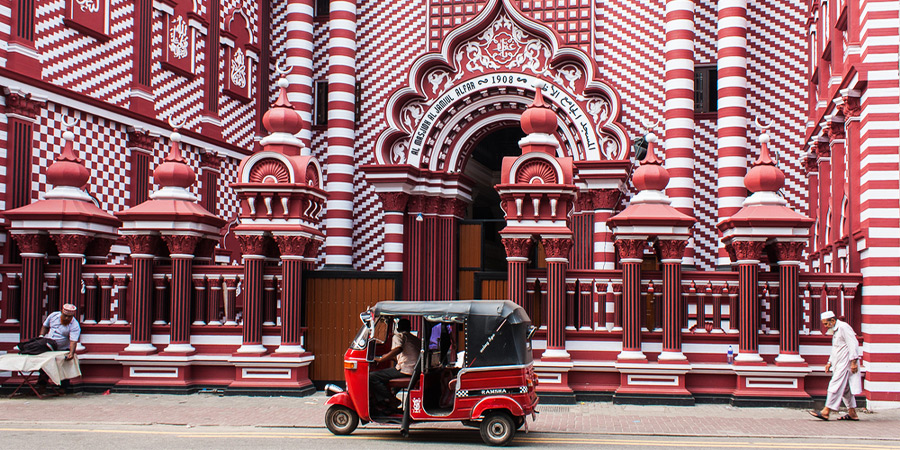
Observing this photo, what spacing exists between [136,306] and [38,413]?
2839 mm

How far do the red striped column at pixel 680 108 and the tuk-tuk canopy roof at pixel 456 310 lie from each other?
9860 millimetres

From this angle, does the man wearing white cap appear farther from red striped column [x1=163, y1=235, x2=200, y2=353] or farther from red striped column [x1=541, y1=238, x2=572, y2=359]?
red striped column [x1=163, y1=235, x2=200, y2=353]

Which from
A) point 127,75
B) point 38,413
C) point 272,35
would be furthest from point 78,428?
point 272,35

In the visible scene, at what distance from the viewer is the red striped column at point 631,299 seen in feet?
49.8

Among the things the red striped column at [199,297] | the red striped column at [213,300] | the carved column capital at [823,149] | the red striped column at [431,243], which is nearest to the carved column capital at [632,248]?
the carved column capital at [823,149]

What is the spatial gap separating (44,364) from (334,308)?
4997mm

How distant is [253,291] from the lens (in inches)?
622

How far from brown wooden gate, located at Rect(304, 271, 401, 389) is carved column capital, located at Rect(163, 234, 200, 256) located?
2158mm

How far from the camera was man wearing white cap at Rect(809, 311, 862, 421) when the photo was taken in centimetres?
1340

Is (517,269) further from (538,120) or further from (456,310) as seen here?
(456,310)

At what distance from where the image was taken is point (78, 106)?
702 inches

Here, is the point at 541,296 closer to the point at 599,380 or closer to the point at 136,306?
the point at 599,380

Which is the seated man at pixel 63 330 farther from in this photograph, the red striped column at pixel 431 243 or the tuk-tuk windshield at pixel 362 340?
the red striped column at pixel 431 243

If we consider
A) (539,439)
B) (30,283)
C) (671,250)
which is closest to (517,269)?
(671,250)
